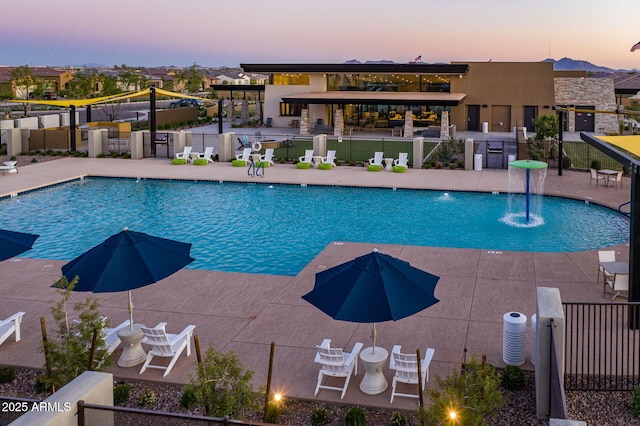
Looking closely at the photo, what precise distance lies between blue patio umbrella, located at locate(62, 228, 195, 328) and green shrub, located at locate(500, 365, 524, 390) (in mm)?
5546

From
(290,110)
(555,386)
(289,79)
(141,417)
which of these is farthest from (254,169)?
(289,79)

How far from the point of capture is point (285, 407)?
9656 mm

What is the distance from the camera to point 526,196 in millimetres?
23688

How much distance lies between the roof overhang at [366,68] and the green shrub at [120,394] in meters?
45.5

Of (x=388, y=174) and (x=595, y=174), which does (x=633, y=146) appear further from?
(x=388, y=174)

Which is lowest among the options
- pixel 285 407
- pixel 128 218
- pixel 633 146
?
pixel 285 407

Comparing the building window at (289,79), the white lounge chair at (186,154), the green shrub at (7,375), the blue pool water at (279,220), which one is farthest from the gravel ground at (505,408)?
the building window at (289,79)

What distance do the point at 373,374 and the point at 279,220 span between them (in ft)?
43.3

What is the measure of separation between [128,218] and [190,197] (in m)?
4.01

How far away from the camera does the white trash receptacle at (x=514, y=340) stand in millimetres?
10641

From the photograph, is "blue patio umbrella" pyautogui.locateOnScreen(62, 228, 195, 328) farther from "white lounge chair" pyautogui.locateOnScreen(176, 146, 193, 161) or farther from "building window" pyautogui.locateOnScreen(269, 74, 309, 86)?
"building window" pyautogui.locateOnScreen(269, 74, 309, 86)

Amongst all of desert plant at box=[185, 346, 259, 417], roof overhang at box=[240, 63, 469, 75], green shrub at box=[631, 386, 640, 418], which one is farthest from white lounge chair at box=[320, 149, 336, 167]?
desert plant at box=[185, 346, 259, 417]

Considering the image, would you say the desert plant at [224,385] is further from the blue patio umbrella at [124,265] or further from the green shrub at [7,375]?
the green shrub at [7,375]

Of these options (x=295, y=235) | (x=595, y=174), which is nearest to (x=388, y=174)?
(x=595, y=174)
